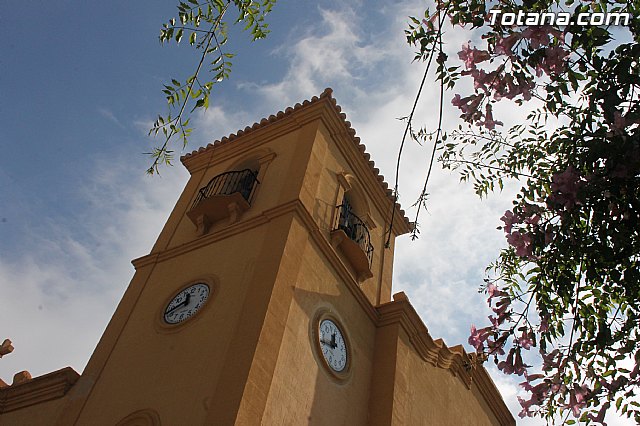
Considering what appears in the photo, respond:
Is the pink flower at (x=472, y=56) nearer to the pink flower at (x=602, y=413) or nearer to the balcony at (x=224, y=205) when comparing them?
the pink flower at (x=602, y=413)

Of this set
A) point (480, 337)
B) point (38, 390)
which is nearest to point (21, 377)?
point (38, 390)

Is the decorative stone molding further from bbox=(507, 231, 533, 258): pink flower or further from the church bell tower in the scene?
bbox=(507, 231, 533, 258): pink flower

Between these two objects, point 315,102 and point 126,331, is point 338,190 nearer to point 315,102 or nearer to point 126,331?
point 315,102

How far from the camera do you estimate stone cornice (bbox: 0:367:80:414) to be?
10.7 meters

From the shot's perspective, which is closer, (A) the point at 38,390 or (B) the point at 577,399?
(B) the point at 577,399

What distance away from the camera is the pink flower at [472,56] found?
525 cm

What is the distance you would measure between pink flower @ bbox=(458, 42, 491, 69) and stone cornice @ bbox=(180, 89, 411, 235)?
30.7 feet

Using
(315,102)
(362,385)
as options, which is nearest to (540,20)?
(362,385)

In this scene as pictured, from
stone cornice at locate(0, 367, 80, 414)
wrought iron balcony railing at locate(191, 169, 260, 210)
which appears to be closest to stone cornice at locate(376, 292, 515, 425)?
wrought iron balcony railing at locate(191, 169, 260, 210)

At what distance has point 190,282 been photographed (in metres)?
11.4

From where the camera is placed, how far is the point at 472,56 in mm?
5309

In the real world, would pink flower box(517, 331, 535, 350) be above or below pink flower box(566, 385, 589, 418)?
above

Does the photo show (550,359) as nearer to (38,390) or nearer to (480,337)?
(480,337)

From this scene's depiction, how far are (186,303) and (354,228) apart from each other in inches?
177
